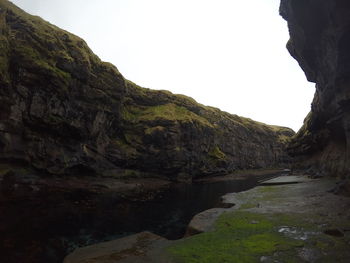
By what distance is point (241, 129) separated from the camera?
429 ft

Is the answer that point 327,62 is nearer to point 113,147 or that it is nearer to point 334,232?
point 334,232

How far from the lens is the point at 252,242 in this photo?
13.2m

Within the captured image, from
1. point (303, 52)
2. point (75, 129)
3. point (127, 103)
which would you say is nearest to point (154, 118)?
point (127, 103)

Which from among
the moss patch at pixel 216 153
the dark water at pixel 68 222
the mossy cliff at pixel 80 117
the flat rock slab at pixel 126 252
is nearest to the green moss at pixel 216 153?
the moss patch at pixel 216 153

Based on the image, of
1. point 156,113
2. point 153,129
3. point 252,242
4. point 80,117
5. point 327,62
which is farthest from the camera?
point 156,113

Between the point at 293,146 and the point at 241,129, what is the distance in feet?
200

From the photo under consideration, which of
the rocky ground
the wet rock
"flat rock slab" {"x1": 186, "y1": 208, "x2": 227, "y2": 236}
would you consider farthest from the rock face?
"flat rock slab" {"x1": 186, "y1": 208, "x2": 227, "y2": 236}

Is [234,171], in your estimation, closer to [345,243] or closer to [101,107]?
[101,107]

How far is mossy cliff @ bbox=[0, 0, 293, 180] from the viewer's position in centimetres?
4806

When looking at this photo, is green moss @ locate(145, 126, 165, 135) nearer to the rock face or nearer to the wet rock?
the rock face

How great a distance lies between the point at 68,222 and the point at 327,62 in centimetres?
3571

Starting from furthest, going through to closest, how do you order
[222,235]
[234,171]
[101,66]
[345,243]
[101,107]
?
[234,171], [101,66], [101,107], [222,235], [345,243]

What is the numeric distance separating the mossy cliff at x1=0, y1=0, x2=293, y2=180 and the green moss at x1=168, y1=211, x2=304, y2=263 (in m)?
41.5

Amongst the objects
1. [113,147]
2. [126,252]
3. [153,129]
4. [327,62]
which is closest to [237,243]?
[126,252]
